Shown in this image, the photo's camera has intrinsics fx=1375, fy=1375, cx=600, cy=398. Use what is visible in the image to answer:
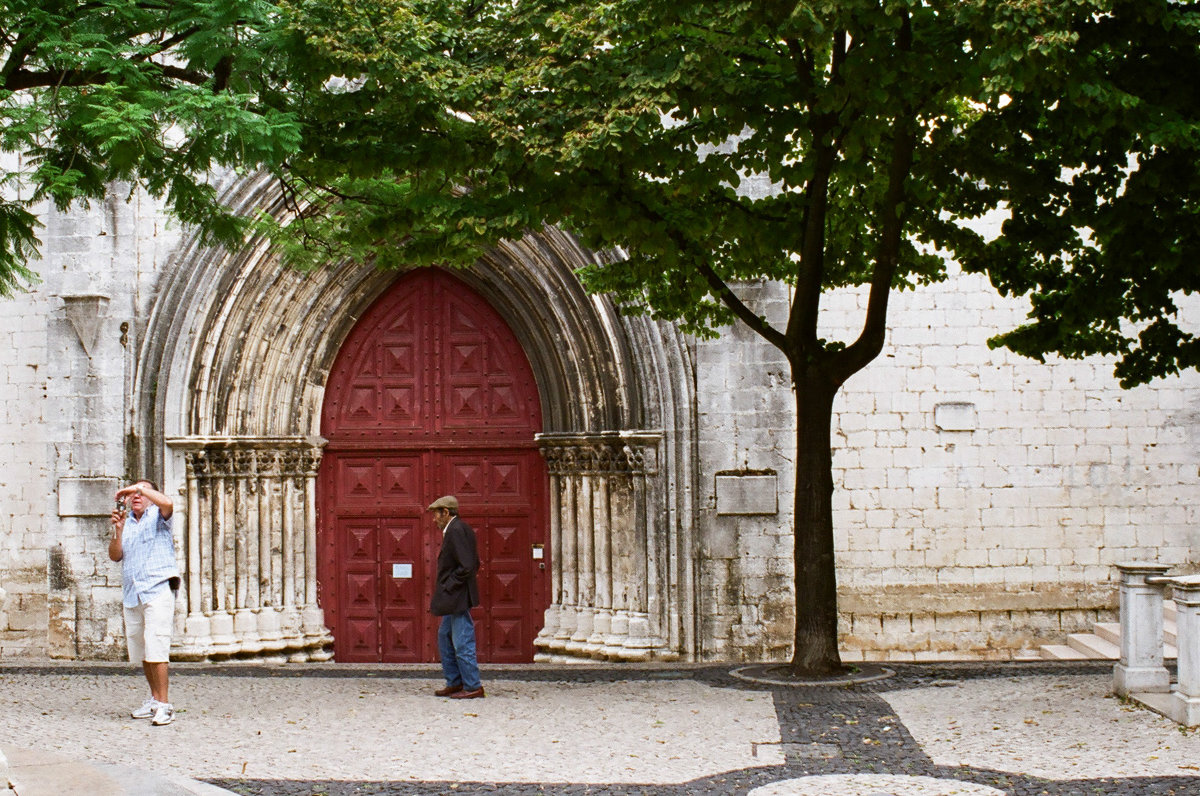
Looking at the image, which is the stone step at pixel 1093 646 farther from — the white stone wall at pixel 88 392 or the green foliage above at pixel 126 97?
the white stone wall at pixel 88 392

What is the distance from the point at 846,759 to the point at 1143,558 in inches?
233

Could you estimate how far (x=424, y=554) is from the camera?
12.7 meters

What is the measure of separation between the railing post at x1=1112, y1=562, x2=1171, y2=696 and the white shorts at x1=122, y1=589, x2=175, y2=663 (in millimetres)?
5962

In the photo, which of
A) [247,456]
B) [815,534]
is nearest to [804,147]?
[815,534]

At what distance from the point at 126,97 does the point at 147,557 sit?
301cm

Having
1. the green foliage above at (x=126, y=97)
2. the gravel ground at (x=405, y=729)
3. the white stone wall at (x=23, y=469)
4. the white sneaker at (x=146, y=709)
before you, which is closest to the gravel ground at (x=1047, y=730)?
the gravel ground at (x=405, y=729)

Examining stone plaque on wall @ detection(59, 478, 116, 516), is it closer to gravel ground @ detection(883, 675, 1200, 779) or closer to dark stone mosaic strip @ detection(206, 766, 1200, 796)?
dark stone mosaic strip @ detection(206, 766, 1200, 796)

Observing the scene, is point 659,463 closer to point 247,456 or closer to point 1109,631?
point 247,456

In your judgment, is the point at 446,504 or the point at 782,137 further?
the point at 446,504

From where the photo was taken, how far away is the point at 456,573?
9312 mm

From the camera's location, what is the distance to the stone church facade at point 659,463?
11.8 metres

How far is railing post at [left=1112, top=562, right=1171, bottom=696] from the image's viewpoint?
28.2ft

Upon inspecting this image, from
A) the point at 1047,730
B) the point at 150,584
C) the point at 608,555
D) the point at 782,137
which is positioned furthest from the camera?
the point at 608,555

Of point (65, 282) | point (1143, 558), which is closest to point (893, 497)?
point (1143, 558)
